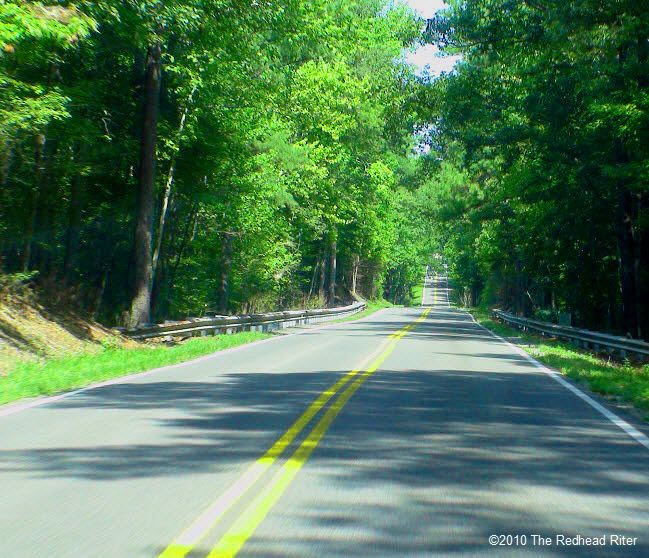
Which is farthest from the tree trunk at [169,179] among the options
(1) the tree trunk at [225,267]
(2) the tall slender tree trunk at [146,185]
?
(1) the tree trunk at [225,267]

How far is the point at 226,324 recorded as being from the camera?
30.6m

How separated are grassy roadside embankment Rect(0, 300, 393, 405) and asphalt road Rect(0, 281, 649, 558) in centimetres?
95

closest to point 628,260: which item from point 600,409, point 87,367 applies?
point 600,409

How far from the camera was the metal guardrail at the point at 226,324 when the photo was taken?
24312 millimetres

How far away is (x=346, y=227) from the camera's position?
6906cm

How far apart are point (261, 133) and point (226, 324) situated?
6.69 meters

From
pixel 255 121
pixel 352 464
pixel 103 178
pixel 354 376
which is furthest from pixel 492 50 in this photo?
pixel 352 464

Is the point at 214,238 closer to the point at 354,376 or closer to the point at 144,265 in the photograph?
the point at 144,265

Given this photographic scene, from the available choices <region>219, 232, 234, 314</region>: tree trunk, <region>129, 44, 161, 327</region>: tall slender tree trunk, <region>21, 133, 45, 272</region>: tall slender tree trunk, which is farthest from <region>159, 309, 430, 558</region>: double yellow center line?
<region>219, 232, 234, 314</region>: tree trunk

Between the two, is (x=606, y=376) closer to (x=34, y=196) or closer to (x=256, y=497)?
(x=256, y=497)

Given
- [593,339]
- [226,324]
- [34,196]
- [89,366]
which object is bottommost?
[89,366]

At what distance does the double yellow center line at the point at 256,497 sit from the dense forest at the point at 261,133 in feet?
27.4

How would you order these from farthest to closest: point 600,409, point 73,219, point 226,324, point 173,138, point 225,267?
point 225,267 → point 226,324 → point 173,138 → point 73,219 → point 600,409

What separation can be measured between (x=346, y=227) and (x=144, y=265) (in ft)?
145
